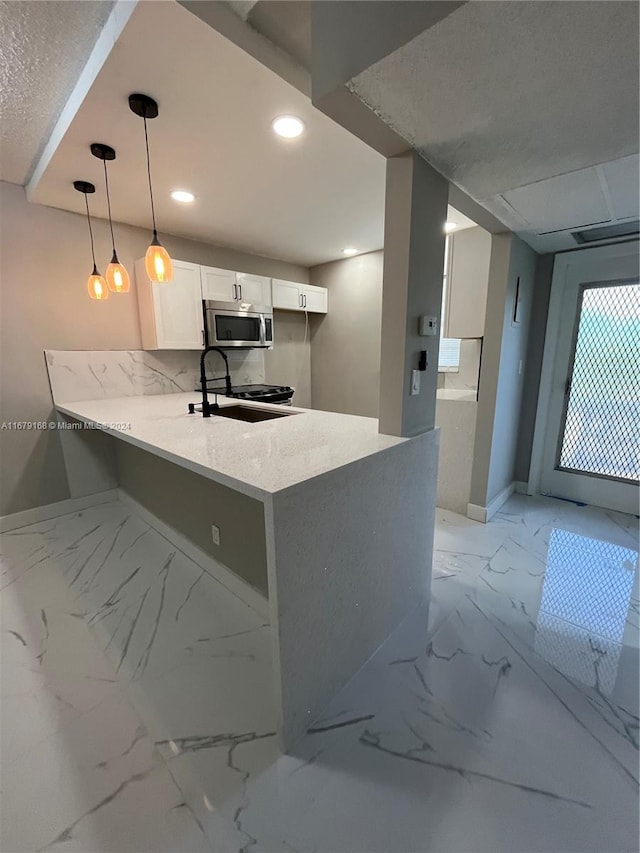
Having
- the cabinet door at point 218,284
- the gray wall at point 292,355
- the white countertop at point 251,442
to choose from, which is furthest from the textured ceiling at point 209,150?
the white countertop at point 251,442

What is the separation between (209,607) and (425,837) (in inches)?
51.5

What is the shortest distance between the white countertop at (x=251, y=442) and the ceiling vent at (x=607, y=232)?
2.25 meters

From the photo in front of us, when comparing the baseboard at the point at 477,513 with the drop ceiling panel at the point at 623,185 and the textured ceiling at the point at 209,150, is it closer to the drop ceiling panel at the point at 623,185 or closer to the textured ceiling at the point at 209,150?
the drop ceiling panel at the point at 623,185

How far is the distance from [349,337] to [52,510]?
3.58 m

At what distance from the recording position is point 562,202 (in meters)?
1.98

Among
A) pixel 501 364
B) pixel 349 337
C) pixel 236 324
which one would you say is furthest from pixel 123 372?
pixel 501 364

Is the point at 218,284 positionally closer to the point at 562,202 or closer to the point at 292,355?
the point at 292,355

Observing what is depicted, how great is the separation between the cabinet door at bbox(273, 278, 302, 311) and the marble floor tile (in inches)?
117

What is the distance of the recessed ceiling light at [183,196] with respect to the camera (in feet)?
7.96

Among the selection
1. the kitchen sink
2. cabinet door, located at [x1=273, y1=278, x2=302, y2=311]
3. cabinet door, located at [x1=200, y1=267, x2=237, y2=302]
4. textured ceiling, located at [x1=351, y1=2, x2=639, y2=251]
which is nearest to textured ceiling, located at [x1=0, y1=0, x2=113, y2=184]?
textured ceiling, located at [x1=351, y1=2, x2=639, y2=251]

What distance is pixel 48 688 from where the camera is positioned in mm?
1468

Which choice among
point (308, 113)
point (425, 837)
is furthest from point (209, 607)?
point (308, 113)

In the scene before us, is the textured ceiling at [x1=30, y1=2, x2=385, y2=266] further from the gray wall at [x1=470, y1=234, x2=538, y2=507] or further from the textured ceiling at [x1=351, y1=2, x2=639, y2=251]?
the gray wall at [x1=470, y1=234, x2=538, y2=507]

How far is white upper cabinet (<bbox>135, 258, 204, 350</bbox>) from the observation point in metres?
2.99
